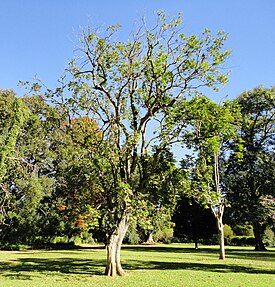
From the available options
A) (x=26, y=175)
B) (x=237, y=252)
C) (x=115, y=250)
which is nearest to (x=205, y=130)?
(x=115, y=250)

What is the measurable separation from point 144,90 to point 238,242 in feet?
153

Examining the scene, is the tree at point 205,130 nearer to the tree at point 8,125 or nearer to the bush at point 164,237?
the tree at point 8,125

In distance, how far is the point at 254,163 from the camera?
3953 cm

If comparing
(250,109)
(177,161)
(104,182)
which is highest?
(250,109)

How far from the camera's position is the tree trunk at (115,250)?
1617 cm

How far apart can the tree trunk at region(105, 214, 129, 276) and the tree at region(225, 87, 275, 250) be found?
24.6 m

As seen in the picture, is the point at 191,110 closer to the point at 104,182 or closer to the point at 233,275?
the point at 104,182

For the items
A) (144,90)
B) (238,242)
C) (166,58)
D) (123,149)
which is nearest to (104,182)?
(123,149)

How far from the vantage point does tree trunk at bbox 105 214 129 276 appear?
53.1ft

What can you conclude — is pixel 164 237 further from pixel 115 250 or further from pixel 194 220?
pixel 115 250

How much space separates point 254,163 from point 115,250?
27.3 meters

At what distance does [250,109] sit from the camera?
39906 millimetres

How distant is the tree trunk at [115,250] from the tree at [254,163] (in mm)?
24627

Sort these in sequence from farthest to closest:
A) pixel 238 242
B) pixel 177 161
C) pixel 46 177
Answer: pixel 238 242 < pixel 46 177 < pixel 177 161
